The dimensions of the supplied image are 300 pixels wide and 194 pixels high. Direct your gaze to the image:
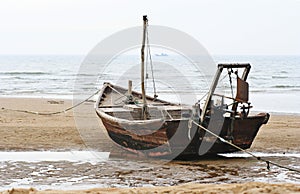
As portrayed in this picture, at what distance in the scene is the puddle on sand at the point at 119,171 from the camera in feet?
28.1

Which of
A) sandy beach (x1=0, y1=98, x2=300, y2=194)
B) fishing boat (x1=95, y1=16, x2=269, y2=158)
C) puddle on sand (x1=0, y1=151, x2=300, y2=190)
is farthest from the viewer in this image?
sandy beach (x1=0, y1=98, x2=300, y2=194)

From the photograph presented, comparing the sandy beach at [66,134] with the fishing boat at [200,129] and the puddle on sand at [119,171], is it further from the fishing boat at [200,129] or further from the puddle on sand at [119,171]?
the fishing boat at [200,129]

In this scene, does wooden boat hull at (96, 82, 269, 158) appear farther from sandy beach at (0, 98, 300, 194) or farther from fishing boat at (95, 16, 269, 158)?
sandy beach at (0, 98, 300, 194)

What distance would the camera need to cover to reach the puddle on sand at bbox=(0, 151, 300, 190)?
855 centimetres

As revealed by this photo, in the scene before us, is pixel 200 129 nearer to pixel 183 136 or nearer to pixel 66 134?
pixel 183 136

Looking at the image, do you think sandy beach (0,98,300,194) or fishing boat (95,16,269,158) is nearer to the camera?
fishing boat (95,16,269,158)

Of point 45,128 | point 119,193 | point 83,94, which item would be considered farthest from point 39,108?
point 119,193

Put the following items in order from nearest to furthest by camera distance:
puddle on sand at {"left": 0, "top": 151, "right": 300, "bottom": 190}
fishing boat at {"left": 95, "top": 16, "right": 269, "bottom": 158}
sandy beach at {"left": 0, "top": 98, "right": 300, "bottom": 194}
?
puddle on sand at {"left": 0, "top": 151, "right": 300, "bottom": 190}, fishing boat at {"left": 95, "top": 16, "right": 269, "bottom": 158}, sandy beach at {"left": 0, "top": 98, "right": 300, "bottom": 194}

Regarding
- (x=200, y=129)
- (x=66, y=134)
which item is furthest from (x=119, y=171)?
(x=66, y=134)

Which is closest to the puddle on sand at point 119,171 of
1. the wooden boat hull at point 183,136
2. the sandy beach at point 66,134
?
the wooden boat hull at point 183,136

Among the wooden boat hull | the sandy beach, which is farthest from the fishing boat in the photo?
the sandy beach

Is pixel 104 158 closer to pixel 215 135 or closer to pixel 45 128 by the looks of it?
pixel 215 135

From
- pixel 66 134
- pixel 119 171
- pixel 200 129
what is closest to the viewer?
pixel 119 171

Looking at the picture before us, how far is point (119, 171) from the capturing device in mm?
9406
